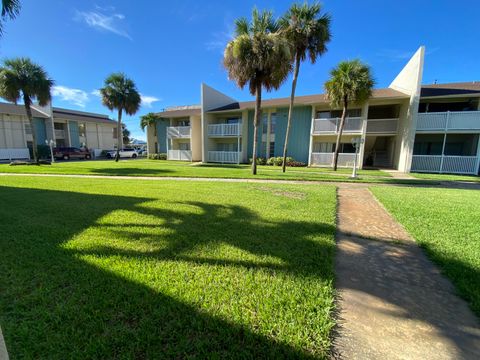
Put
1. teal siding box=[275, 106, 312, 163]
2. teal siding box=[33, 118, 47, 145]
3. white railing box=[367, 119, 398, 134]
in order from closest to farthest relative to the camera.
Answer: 1. white railing box=[367, 119, 398, 134]
2. teal siding box=[275, 106, 312, 163]
3. teal siding box=[33, 118, 47, 145]

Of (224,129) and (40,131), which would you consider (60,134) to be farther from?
(224,129)

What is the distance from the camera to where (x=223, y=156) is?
2364cm

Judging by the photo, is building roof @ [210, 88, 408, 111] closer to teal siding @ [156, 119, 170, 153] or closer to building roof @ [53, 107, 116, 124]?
teal siding @ [156, 119, 170, 153]

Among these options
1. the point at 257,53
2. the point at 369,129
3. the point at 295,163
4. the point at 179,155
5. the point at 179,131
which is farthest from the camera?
the point at 179,155

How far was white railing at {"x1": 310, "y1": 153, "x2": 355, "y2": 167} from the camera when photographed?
61.4ft

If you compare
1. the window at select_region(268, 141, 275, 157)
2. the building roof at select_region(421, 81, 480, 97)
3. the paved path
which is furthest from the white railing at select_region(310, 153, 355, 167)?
the paved path

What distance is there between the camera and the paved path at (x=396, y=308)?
6.04ft

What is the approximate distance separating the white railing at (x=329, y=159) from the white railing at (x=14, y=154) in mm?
37350

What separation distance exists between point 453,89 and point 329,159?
10.5m

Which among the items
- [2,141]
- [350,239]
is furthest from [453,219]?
[2,141]

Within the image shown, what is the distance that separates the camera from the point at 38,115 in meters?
32.4

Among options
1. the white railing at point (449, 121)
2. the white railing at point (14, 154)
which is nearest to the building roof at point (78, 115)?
the white railing at point (14, 154)

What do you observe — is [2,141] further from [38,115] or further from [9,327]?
[9,327]

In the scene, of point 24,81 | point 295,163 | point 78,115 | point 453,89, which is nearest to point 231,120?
point 295,163
